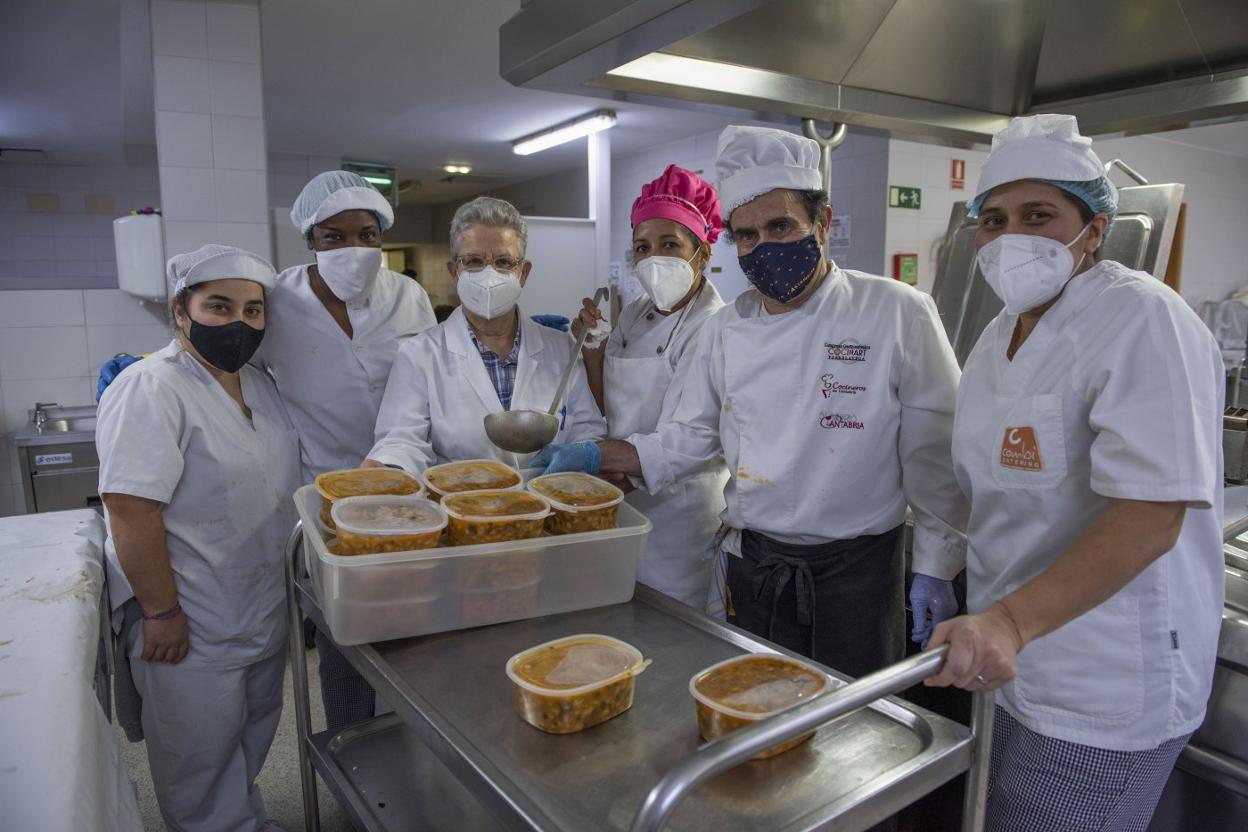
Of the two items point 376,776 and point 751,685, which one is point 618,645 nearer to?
point 751,685

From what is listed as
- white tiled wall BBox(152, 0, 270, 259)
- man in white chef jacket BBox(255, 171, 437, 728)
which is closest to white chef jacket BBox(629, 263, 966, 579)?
man in white chef jacket BBox(255, 171, 437, 728)

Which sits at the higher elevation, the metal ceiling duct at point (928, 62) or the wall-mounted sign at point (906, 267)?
the metal ceiling duct at point (928, 62)

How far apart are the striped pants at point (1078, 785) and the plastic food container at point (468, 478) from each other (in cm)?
89

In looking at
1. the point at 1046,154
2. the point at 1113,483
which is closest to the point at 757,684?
the point at 1113,483

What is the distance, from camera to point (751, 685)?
3.12 feet

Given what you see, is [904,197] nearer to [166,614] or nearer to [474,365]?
[474,365]

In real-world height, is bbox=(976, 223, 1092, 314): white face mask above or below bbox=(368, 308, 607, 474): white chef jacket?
above

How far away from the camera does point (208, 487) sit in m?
1.62

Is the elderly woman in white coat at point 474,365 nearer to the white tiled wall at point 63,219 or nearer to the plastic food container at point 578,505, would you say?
the plastic food container at point 578,505

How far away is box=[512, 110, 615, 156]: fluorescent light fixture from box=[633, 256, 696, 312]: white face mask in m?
3.86

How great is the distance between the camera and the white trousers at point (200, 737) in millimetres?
1663

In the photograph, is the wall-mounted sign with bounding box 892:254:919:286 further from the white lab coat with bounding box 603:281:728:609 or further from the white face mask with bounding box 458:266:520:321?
the white face mask with bounding box 458:266:520:321

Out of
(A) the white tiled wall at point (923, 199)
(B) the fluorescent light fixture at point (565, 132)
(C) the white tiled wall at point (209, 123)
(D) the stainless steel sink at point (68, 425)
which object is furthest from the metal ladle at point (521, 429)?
(B) the fluorescent light fixture at point (565, 132)

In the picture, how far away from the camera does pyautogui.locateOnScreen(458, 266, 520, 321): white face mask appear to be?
1726 millimetres
